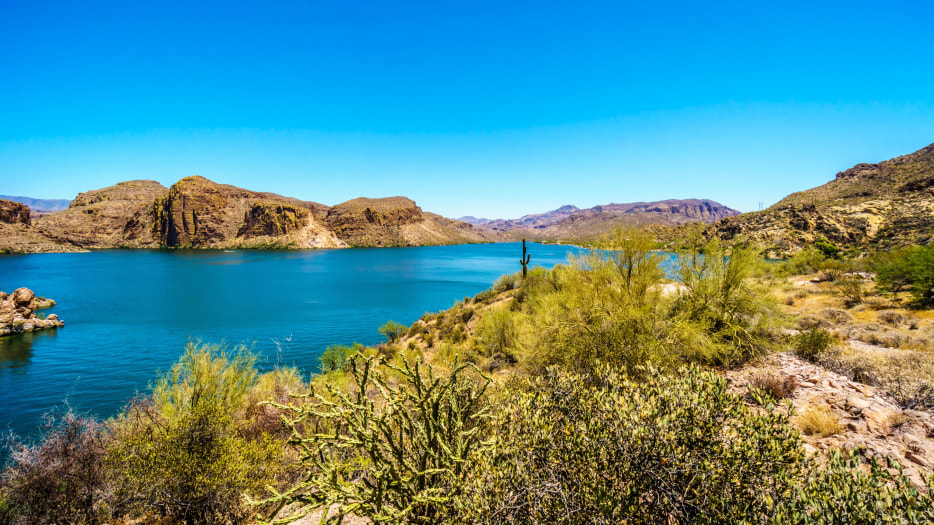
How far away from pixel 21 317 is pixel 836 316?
50.3m

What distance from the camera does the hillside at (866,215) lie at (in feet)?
117

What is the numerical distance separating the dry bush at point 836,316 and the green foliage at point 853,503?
44.6ft

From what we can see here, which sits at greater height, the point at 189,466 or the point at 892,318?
the point at 892,318

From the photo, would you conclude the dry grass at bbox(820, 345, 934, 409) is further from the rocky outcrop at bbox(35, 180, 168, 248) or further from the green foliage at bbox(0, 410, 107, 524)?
the rocky outcrop at bbox(35, 180, 168, 248)

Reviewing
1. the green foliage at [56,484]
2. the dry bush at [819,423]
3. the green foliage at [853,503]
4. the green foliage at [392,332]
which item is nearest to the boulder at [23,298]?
the green foliage at [392,332]

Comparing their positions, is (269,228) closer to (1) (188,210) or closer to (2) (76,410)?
(1) (188,210)

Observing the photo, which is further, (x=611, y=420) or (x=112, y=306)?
(x=112, y=306)

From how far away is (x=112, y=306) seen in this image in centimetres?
3412

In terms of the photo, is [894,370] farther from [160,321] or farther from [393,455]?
[160,321]

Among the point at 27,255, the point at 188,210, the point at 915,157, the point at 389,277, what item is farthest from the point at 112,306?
the point at 188,210

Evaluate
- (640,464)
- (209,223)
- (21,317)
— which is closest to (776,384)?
(640,464)

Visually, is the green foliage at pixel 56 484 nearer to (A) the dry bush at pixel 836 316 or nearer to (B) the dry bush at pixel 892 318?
(A) the dry bush at pixel 836 316

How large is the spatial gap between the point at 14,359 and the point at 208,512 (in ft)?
86.7

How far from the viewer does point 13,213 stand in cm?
11550
